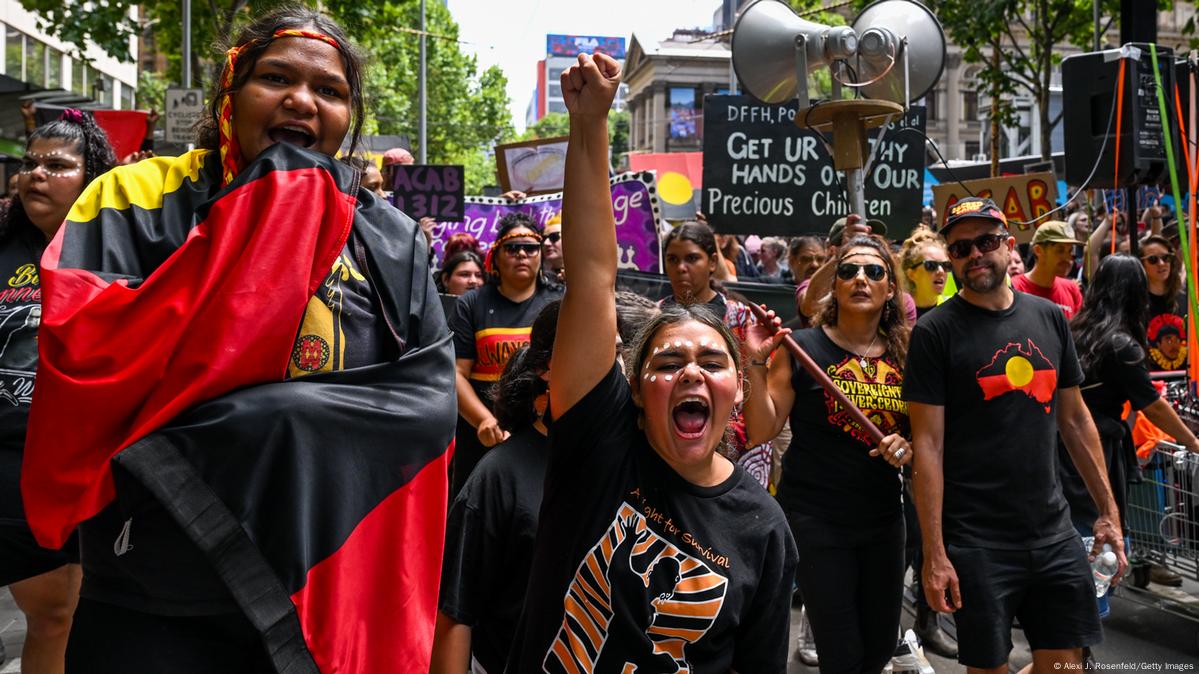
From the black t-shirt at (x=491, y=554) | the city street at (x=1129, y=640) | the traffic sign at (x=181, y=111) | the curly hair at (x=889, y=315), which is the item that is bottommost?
the city street at (x=1129, y=640)

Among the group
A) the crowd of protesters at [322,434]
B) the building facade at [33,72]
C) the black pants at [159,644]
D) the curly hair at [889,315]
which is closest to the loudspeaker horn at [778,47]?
the curly hair at [889,315]

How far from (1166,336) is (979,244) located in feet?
11.7

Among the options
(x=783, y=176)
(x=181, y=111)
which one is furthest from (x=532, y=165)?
(x=181, y=111)

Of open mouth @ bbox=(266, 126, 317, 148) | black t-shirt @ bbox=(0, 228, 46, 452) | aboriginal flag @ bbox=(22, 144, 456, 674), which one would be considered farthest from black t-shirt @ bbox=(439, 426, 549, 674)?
black t-shirt @ bbox=(0, 228, 46, 452)

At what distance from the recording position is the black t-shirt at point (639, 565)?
7.77 ft

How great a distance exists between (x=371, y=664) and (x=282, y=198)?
2.80 ft

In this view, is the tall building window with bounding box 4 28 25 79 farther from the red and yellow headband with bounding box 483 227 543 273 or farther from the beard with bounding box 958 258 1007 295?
the beard with bounding box 958 258 1007 295

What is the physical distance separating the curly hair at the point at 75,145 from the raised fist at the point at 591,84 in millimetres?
2036

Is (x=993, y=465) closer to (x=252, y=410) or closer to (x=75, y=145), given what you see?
(x=252, y=410)

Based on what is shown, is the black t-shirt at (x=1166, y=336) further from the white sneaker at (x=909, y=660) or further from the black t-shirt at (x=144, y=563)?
A: the black t-shirt at (x=144, y=563)

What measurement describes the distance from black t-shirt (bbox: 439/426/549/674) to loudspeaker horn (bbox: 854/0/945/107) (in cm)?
325

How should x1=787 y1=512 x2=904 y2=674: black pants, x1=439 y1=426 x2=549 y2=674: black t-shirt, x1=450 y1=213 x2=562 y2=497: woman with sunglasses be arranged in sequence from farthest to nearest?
1. x1=450 y1=213 x2=562 y2=497: woman with sunglasses
2. x1=787 y1=512 x2=904 y2=674: black pants
3. x1=439 y1=426 x2=549 y2=674: black t-shirt

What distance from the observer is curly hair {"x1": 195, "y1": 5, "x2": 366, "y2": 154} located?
231cm

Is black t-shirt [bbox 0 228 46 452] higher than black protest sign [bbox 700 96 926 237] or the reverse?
the reverse
